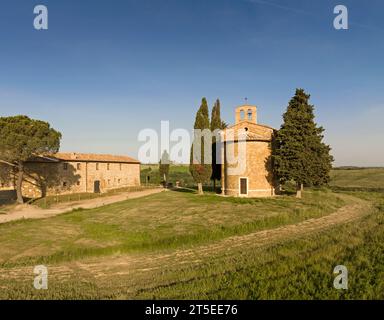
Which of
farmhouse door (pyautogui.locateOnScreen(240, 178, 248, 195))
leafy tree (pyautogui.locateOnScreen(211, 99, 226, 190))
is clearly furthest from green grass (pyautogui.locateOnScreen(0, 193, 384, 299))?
leafy tree (pyautogui.locateOnScreen(211, 99, 226, 190))

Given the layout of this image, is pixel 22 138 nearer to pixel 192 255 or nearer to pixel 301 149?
pixel 192 255

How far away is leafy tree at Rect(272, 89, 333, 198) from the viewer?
2803cm

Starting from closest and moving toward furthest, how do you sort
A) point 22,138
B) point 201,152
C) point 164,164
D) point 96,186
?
point 22,138, point 201,152, point 96,186, point 164,164

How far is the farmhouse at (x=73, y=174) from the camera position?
3538cm

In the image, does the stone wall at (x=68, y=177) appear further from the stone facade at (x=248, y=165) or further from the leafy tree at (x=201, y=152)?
the stone facade at (x=248, y=165)

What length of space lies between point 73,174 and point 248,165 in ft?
79.8

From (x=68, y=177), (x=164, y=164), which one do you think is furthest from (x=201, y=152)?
(x=164, y=164)

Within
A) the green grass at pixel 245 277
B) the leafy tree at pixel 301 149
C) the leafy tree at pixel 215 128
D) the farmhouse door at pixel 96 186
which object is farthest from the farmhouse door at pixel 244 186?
the farmhouse door at pixel 96 186

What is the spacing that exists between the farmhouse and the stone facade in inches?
824

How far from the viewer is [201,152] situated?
3275cm

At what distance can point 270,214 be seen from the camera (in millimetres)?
20109

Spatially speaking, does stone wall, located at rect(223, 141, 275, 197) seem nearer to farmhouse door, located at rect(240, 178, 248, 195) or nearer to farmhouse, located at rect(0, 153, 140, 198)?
farmhouse door, located at rect(240, 178, 248, 195)

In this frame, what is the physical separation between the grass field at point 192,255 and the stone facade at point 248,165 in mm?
8970
